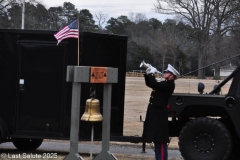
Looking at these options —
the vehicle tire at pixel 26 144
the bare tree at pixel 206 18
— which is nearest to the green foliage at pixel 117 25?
the bare tree at pixel 206 18

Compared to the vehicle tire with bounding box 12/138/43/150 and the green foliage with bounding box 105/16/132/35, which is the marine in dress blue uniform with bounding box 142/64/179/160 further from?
the green foliage with bounding box 105/16/132/35

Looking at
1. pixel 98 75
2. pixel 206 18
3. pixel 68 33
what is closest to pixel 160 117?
pixel 98 75

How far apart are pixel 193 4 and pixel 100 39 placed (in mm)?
52170

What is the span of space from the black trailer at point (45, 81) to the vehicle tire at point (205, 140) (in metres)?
1.45

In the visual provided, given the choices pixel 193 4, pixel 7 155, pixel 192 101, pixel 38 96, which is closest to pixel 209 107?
pixel 192 101

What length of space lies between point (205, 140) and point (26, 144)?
152 inches

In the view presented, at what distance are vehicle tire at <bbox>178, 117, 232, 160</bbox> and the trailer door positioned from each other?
7.62 ft

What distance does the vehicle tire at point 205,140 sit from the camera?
332 inches

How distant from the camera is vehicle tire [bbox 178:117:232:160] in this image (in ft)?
27.7

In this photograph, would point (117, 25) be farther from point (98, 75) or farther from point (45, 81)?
point (98, 75)

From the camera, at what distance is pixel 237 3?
141 feet

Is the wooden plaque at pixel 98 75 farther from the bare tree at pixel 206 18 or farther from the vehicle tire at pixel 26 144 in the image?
the bare tree at pixel 206 18

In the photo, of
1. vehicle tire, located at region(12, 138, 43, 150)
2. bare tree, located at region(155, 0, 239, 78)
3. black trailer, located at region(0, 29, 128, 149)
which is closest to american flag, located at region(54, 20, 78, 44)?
black trailer, located at region(0, 29, 128, 149)

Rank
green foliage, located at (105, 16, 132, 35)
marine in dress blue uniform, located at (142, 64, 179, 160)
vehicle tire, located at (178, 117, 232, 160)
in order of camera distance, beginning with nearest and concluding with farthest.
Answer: marine in dress blue uniform, located at (142, 64, 179, 160), vehicle tire, located at (178, 117, 232, 160), green foliage, located at (105, 16, 132, 35)
